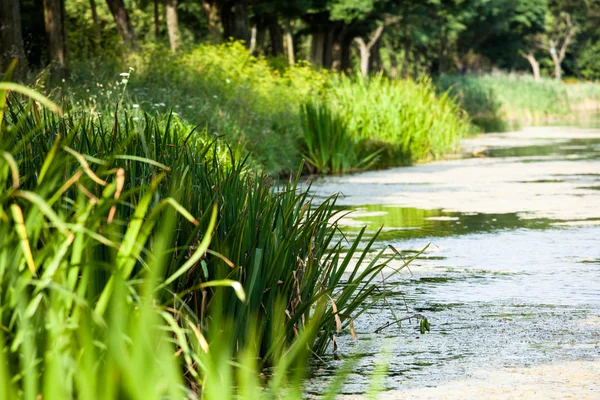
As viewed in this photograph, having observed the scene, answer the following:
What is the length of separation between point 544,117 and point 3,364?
120ft

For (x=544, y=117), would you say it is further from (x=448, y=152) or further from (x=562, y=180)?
(x=562, y=180)

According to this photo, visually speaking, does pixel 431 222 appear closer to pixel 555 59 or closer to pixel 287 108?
pixel 287 108

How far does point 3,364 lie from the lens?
8.70 feet

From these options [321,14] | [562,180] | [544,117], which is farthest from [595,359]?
[544,117]

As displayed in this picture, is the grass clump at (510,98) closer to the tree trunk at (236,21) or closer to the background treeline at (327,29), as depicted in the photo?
the background treeline at (327,29)

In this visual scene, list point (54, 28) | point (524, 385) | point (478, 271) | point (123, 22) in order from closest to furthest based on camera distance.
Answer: point (524, 385), point (478, 271), point (54, 28), point (123, 22)

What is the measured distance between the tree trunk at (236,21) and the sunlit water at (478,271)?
39.8 ft

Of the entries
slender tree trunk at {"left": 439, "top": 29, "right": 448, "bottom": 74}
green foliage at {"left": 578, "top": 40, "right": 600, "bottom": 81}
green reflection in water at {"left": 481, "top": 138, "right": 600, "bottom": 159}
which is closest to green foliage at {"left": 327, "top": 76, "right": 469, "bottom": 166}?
green reflection in water at {"left": 481, "top": 138, "right": 600, "bottom": 159}

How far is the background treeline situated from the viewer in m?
21.7

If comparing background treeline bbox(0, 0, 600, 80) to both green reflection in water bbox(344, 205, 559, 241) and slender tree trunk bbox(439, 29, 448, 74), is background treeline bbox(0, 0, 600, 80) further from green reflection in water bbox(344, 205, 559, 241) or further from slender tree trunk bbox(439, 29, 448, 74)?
green reflection in water bbox(344, 205, 559, 241)

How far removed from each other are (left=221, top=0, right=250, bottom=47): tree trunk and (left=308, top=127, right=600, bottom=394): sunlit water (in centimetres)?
1215

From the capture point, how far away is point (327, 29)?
34.6m

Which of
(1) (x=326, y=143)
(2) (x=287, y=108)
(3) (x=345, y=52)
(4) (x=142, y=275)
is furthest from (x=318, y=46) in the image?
(4) (x=142, y=275)

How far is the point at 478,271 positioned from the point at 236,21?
2007 cm
